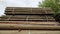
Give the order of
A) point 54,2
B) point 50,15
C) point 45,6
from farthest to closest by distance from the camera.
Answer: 1. point 45,6
2. point 50,15
3. point 54,2

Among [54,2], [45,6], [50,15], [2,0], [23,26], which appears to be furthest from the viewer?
[2,0]

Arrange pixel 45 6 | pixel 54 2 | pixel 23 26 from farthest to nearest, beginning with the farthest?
1. pixel 45 6
2. pixel 54 2
3. pixel 23 26

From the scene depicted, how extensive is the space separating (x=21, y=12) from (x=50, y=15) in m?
0.51

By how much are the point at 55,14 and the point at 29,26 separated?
0.58 metres

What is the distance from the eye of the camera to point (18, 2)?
305cm

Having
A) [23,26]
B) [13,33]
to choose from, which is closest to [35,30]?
[23,26]

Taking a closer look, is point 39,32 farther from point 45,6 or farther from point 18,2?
point 18,2

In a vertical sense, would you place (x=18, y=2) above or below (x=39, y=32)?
above

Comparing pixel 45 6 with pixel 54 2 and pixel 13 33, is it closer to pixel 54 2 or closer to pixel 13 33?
pixel 54 2

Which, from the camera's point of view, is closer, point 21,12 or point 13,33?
point 13,33

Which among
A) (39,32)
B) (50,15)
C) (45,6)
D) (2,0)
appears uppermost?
(2,0)

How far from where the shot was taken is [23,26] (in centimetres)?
147

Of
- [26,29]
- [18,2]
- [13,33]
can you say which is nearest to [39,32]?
[26,29]

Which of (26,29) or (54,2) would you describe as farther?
(54,2)
